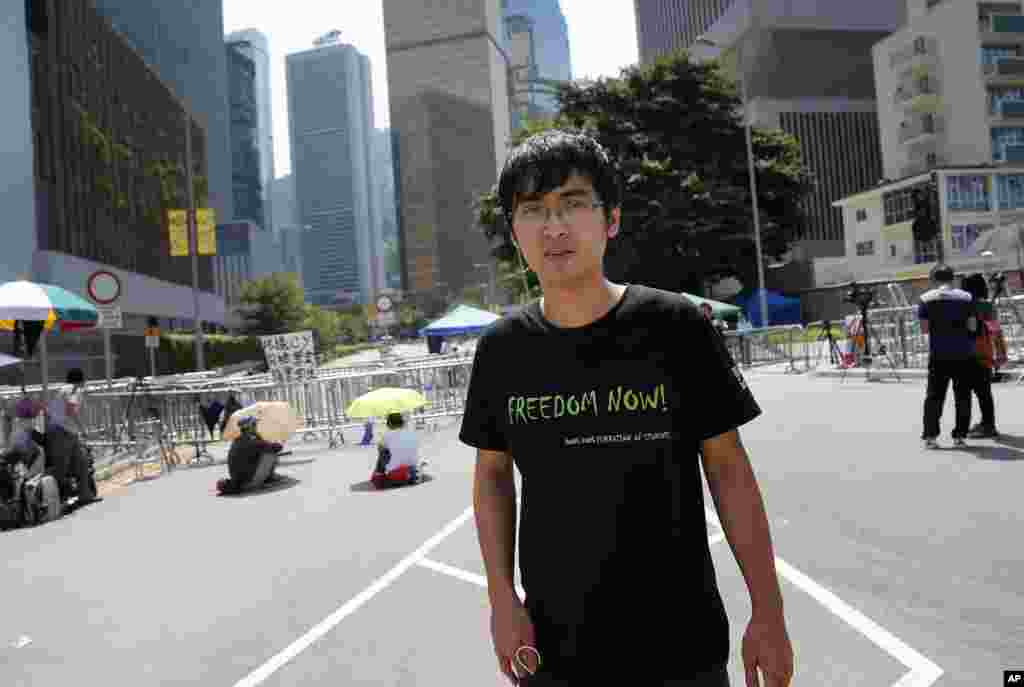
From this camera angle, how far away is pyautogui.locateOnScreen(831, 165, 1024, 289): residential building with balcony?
5175 centimetres

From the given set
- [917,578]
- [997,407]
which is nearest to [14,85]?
[997,407]

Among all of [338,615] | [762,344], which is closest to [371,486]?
[338,615]

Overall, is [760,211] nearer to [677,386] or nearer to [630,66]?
[630,66]

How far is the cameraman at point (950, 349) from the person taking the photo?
30.8ft

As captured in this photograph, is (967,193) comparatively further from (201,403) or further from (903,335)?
(201,403)

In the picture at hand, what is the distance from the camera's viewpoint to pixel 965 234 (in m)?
52.5

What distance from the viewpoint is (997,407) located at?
12.7 m

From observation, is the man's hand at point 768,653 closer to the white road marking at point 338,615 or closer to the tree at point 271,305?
the white road marking at point 338,615

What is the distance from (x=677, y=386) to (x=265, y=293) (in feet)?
231

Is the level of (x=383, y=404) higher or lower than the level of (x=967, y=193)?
lower

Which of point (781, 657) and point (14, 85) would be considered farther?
point (14, 85)

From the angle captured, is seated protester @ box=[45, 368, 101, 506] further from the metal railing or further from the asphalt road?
the metal railing

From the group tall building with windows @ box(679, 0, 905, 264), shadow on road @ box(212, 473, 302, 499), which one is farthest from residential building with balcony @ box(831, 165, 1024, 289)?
shadow on road @ box(212, 473, 302, 499)

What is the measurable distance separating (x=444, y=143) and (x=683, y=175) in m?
142
